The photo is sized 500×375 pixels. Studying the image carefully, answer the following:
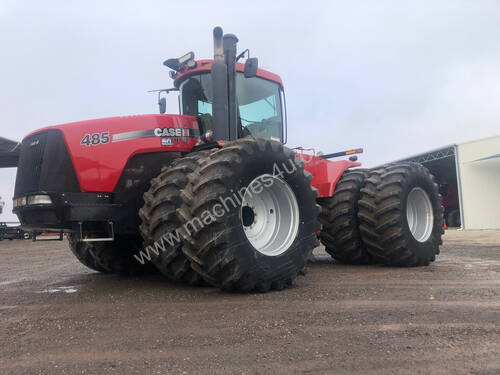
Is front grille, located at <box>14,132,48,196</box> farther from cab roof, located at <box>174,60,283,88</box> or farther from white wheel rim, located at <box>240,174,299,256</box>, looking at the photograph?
white wheel rim, located at <box>240,174,299,256</box>

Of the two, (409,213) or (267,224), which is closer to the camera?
(267,224)

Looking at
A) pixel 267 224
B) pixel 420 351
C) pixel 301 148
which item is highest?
pixel 301 148

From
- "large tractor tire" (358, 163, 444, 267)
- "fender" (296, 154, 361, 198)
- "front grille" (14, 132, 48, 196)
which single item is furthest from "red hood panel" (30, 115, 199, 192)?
"large tractor tire" (358, 163, 444, 267)

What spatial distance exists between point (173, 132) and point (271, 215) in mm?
1554

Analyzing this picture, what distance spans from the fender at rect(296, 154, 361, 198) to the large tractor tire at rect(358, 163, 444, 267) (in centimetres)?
51

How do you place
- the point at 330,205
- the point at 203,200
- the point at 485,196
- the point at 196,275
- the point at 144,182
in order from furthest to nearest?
the point at 485,196
the point at 330,205
the point at 144,182
the point at 196,275
the point at 203,200

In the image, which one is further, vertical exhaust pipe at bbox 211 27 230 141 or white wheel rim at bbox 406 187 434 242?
white wheel rim at bbox 406 187 434 242

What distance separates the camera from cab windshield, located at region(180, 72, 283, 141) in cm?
561

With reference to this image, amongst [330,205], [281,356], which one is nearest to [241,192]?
[281,356]

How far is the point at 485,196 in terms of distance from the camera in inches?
984

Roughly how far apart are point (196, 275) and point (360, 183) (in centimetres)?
326

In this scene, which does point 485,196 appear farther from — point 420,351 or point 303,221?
point 420,351

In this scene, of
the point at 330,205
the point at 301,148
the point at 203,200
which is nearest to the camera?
the point at 203,200

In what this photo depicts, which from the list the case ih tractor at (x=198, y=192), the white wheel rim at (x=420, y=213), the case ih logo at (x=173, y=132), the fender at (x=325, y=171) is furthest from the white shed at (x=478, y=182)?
the case ih logo at (x=173, y=132)
